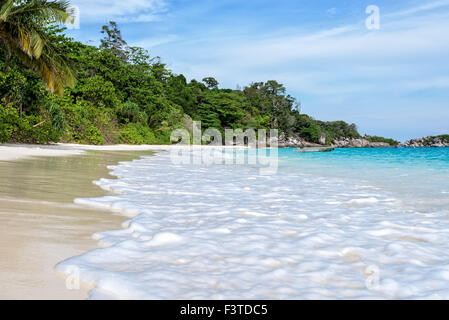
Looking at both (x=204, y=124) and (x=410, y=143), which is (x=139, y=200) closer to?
(x=204, y=124)

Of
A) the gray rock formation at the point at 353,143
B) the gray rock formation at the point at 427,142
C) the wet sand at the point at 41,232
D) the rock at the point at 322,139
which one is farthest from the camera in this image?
the gray rock formation at the point at 427,142

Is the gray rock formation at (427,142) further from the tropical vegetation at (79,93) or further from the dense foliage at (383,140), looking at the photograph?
the tropical vegetation at (79,93)

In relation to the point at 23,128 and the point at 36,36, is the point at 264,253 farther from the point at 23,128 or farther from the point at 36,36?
the point at 23,128

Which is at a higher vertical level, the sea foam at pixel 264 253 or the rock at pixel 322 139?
the rock at pixel 322 139

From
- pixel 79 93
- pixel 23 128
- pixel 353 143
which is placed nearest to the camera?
pixel 23 128

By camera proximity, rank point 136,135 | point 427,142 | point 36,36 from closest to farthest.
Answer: point 36,36
point 136,135
point 427,142

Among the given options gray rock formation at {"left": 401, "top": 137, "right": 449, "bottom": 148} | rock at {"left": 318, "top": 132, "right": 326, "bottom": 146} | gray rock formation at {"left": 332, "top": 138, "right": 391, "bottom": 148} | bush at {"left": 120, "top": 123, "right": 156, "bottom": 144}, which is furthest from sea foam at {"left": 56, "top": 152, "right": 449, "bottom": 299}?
gray rock formation at {"left": 401, "top": 137, "right": 449, "bottom": 148}

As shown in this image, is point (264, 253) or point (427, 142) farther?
point (427, 142)

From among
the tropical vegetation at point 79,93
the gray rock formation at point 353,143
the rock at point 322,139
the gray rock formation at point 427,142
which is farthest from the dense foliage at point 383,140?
the tropical vegetation at point 79,93

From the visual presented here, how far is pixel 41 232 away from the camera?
2643 millimetres

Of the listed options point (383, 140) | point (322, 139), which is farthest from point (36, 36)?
point (383, 140)

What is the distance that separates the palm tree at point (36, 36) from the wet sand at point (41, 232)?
9153 millimetres

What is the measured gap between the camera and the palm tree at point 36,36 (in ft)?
38.9

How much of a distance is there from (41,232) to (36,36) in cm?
1187
